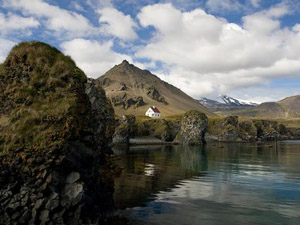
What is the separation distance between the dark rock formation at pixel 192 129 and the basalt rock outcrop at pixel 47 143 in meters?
151

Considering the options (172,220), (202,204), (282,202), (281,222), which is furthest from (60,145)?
(282,202)

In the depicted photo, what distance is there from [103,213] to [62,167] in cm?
730

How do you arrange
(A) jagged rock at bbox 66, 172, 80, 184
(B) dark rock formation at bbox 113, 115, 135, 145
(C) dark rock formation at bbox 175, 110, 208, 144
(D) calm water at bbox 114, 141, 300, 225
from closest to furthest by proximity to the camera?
(A) jagged rock at bbox 66, 172, 80, 184, (D) calm water at bbox 114, 141, 300, 225, (B) dark rock formation at bbox 113, 115, 135, 145, (C) dark rock formation at bbox 175, 110, 208, 144

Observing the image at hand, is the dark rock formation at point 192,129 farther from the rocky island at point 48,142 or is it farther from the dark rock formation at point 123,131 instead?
the rocky island at point 48,142

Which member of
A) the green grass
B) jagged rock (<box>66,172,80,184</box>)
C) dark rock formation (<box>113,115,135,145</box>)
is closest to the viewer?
jagged rock (<box>66,172,80,184</box>)

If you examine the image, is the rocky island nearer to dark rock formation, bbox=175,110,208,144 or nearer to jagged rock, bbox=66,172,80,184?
jagged rock, bbox=66,172,80,184

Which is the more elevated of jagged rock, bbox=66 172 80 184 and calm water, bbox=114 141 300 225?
jagged rock, bbox=66 172 80 184

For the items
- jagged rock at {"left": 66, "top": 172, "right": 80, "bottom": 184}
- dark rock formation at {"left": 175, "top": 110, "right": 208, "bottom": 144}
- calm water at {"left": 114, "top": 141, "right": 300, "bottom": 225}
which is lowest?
calm water at {"left": 114, "top": 141, "right": 300, "bottom": 225}

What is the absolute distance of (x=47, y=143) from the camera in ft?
81.8

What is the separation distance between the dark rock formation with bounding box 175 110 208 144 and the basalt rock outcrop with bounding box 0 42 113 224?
151 meters

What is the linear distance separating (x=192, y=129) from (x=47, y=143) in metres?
162

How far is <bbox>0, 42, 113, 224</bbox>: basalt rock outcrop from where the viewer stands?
2306 centimetres

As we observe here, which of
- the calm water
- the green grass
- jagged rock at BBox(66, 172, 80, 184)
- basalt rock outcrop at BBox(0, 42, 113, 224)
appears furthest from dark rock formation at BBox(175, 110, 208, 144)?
jagged rock at BBox(66, 172, 80, 184)

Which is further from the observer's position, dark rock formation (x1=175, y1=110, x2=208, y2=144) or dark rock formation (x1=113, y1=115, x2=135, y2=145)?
dark rock formation (x1=175, y1=110, x2=208, y2=144)
